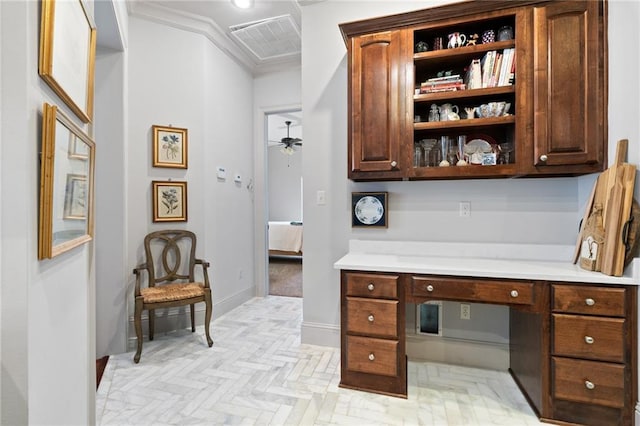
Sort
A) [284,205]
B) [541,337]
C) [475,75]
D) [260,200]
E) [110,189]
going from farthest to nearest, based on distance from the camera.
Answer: [284,205] < [260,200] < [110,189] < [475,75] < [541,337]

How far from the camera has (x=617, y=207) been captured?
1598mm

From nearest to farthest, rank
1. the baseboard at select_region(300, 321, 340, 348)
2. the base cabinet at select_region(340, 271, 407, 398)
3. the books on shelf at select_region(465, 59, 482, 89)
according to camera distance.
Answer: the base cabinet at select_region(340, 271, 407, 398), the books on shelf at select_region(465, 59, 482, 89), the baseboard at select_region(300, 321, 340, 348)

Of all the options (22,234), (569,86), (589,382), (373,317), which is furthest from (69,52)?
(589,382)

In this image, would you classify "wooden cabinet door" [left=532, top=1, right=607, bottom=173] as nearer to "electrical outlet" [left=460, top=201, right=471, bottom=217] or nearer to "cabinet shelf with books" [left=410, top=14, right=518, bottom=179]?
"cabinet shelf with books" [left=410, top=14, right=518, bottom=179]

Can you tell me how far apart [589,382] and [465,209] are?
3.95ft

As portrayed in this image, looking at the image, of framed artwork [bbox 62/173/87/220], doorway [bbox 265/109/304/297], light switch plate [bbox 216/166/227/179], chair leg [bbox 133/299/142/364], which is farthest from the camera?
doorway [bbox 265/109/304/297]

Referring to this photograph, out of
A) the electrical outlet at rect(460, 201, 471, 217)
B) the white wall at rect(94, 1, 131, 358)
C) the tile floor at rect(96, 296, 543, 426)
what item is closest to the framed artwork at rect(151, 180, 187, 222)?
the white wall at rect(94, 1, 131, 358)

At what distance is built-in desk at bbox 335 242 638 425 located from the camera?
5.14 ft

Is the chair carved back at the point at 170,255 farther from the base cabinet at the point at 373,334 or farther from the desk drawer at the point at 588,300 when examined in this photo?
the desk drawer at the point at 588,300

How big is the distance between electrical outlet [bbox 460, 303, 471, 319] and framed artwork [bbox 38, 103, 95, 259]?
7.91ft

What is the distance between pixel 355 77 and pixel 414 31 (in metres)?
0.49

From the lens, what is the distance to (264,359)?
240cm

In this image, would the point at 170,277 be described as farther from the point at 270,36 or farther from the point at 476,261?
the point at 270,36

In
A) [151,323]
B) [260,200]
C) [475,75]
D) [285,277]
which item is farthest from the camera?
[285,277]
